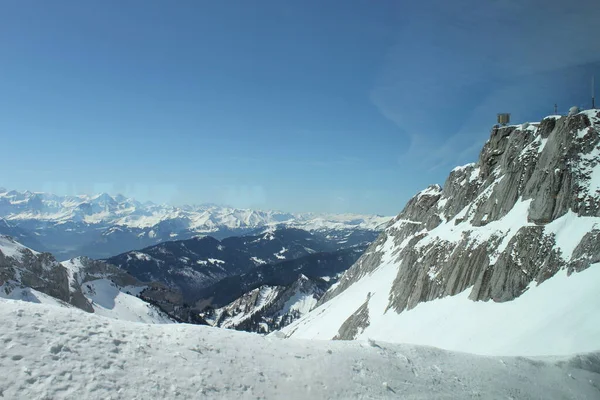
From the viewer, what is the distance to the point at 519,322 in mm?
38344

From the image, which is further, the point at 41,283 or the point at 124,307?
the point at 124,307

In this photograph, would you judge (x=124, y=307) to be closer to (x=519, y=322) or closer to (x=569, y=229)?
(x=519, y=322)

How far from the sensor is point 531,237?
48.1 m

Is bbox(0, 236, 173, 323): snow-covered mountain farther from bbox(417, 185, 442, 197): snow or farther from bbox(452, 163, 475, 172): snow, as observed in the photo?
bbox(417, 185, 442, 197): snow

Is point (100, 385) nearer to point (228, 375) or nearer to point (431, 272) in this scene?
point (228, 375)

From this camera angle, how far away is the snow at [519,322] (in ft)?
102

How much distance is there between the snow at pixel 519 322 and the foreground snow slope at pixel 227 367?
29.4 ft

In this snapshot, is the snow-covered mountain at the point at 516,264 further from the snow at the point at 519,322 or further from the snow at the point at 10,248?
the snow at the point at 10,248

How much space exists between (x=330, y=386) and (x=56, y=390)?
11.3 m

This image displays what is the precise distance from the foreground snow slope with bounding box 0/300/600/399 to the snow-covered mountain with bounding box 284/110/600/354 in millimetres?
12507

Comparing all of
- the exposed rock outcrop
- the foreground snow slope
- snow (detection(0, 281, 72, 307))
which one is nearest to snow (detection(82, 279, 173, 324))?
snow (detection(0, 281, 72, 307))

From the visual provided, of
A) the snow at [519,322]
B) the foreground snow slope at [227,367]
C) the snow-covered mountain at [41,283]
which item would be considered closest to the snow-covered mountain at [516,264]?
the snow at [519,322]

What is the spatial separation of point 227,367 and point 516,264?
43356mm

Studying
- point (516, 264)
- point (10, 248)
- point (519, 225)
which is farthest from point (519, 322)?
point (10, 248)
